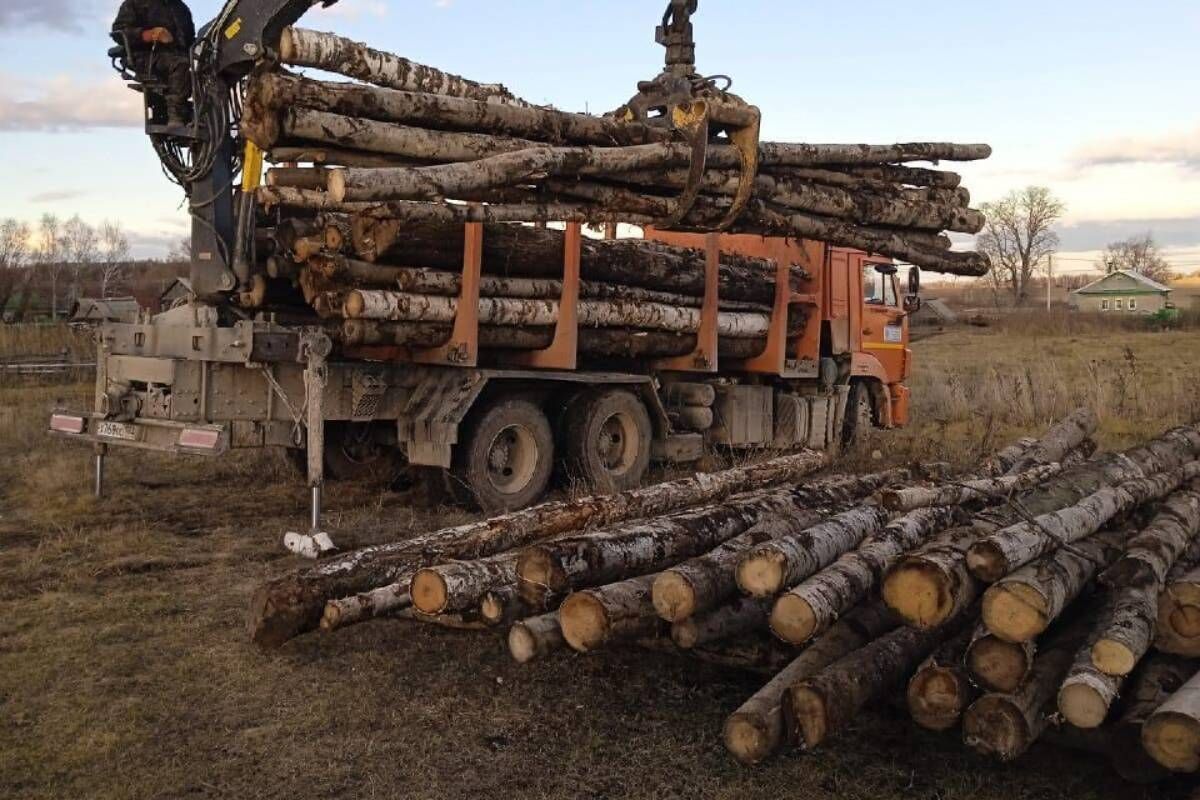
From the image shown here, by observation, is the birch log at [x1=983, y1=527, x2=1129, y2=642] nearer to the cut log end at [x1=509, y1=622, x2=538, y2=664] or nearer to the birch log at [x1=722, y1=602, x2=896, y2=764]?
the birch log at [x1=722, y1=602, x2=896, y2=764]

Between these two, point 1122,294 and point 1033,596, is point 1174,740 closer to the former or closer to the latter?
point 1033,596

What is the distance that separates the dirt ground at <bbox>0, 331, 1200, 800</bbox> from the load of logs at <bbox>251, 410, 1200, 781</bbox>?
0.67ft

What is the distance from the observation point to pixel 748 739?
4.00 metres

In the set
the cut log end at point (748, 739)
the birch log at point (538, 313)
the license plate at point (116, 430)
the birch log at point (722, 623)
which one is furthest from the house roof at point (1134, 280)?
the cut log end at point (748, 739)

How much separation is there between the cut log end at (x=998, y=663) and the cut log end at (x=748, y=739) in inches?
32.2

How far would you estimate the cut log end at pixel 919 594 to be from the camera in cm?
422

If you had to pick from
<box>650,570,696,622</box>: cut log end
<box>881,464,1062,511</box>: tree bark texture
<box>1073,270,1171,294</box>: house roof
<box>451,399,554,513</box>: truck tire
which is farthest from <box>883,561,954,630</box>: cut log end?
<box>1073,270,1171,294</box>: house roof

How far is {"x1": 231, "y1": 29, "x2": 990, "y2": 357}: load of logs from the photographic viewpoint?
20.7 feet

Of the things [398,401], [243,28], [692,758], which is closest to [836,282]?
[398,401]

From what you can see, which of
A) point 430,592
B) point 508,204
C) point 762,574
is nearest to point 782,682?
point 762,574

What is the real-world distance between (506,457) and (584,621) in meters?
5.16

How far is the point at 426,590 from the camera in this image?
5.08 meters

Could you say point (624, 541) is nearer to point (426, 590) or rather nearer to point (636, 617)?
point (636, 617)

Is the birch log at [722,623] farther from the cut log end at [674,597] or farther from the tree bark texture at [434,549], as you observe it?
the tree bark texture at [434,549]
